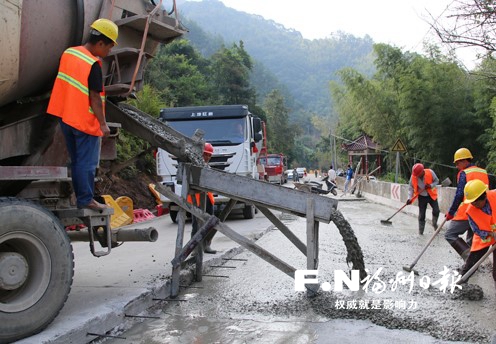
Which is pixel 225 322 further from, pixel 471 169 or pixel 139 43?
pixel 471 169

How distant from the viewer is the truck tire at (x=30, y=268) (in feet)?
10.9

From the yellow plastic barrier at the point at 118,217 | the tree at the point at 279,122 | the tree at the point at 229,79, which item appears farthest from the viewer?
the tree at the point at 279,122

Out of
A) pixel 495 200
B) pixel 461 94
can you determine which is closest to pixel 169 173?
pixel 495 200

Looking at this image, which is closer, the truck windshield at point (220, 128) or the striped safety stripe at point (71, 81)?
the striped safety stripe at point (71, 81)

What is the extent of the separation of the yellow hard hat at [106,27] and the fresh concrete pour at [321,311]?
243 centimetres

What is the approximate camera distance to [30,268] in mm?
3580

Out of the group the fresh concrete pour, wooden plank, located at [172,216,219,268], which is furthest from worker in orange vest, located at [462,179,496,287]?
wooden plank, located at [172,216,219,268]

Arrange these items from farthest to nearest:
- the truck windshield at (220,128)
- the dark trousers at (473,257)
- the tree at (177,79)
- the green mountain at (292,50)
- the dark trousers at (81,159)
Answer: the green mountain at (292,50)
the tree at (177,79)
the truck windshield at (220,128)
the dark trousers at (473,257)
the dark trousers at (81,159)

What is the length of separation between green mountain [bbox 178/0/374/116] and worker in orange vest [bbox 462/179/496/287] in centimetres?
11984

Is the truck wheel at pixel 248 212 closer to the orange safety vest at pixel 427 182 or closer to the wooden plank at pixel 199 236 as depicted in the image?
the orange safety vest at pixel 427 182

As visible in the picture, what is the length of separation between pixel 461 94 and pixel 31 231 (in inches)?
699

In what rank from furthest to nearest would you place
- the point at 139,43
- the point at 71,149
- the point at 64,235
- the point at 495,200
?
the point at 495,200 < the point at 139,43 < the point at 71,149 < the point at 64,235

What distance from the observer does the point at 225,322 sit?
14.2 ft

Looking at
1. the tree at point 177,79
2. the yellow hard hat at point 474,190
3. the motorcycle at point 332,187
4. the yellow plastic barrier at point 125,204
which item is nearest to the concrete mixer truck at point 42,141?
the yellow hard hat at point 474,190
